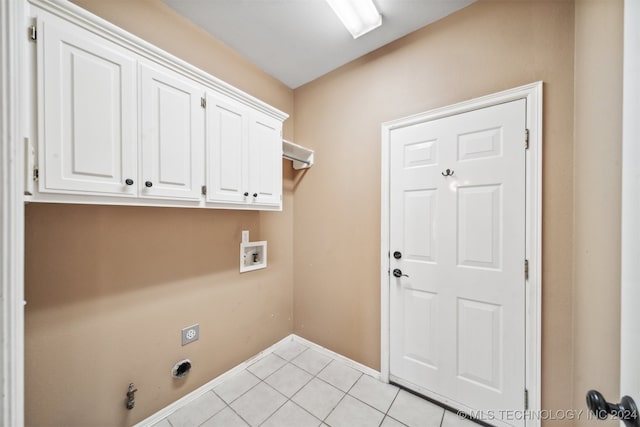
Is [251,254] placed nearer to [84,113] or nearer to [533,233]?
[84,113]

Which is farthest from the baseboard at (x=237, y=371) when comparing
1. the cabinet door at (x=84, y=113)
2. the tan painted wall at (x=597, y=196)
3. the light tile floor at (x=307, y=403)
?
the cabinet door at (x=84, y=113)

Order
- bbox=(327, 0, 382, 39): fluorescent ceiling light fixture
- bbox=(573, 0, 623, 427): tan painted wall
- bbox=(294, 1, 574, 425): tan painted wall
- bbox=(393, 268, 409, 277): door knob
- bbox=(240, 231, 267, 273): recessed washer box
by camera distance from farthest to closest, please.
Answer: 1. bbox=(240, 231, 267, 273): recessed washer box
2. bbox=(393, 268, 409, 277): door knob
3. bbox=(327, 0, 382, 39): fluorescent ceiling light fixture
4. bbox=(294, 1, 574, 425): tan painted wall
5. bbox=(573, 0, 623, 427): tan painted wall

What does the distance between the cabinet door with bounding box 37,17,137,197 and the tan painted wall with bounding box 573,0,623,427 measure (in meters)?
2.02

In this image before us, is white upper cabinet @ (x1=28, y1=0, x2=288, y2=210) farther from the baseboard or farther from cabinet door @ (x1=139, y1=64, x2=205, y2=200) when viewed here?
the baseboard

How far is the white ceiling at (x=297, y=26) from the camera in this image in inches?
59.0

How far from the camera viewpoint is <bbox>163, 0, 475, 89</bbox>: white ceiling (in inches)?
59.0

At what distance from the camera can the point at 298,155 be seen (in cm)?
222

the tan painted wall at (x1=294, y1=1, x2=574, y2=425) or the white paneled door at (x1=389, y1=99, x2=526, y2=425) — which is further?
the white paneled door at (x1=389, y1=99, x2=526, y2=425)

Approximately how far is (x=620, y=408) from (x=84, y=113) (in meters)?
1.99

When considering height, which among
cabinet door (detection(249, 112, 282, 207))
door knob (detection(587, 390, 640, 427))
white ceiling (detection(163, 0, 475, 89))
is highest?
white ceiling (detection(163, 0, 475, 89))

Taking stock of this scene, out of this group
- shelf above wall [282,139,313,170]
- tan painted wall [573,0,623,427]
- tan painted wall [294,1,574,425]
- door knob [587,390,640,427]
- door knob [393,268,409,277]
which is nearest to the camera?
door knob [587,390,640,427]

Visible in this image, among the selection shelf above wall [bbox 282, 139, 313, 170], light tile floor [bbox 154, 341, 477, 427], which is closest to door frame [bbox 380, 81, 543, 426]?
light tile floor [bbox 154, 341, 477, 427]

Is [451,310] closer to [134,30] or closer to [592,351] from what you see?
[592,351]

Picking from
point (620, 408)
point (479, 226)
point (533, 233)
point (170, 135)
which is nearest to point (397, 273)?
point (479, 226)
